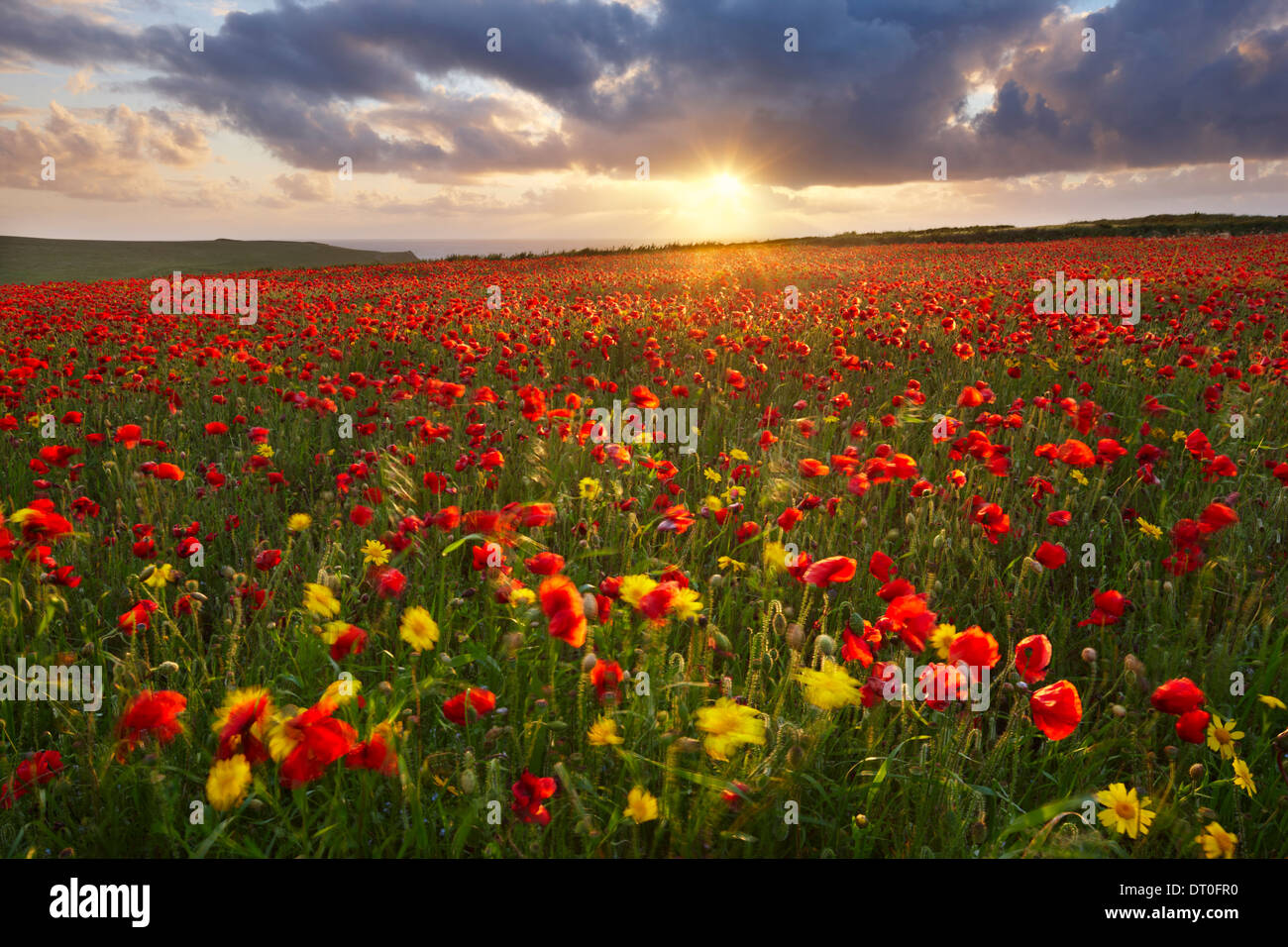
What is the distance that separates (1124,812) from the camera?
1.46 meters

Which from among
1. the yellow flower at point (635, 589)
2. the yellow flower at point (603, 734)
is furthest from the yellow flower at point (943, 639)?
the yellow flower at point (603, 734)

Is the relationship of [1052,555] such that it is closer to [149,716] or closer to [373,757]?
[373,757]

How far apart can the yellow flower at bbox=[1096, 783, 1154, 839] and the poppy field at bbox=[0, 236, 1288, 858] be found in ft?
0.04

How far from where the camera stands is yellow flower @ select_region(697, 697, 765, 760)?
4.53 ft

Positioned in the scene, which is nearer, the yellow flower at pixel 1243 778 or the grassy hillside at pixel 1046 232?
the yellow flower at pixel 1243 778

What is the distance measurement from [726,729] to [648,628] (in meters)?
0.49

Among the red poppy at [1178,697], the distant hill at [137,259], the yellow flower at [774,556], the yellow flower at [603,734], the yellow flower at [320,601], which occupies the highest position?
the distant hill at [137,259]

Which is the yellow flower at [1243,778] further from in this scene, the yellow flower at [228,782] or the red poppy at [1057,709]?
the yellow flower at [228,782]

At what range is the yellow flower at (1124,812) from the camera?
4.73 feet

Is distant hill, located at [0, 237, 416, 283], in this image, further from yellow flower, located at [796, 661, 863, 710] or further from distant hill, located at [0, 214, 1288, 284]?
yellow flower, located at [796, 661, 863, 710]

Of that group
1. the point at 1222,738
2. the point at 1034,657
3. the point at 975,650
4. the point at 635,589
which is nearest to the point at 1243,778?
the point at 1222,738

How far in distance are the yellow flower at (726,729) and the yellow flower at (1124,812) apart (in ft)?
2.39

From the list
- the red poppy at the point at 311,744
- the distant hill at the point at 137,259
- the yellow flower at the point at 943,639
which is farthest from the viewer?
the distant hill at the point at 137,259
